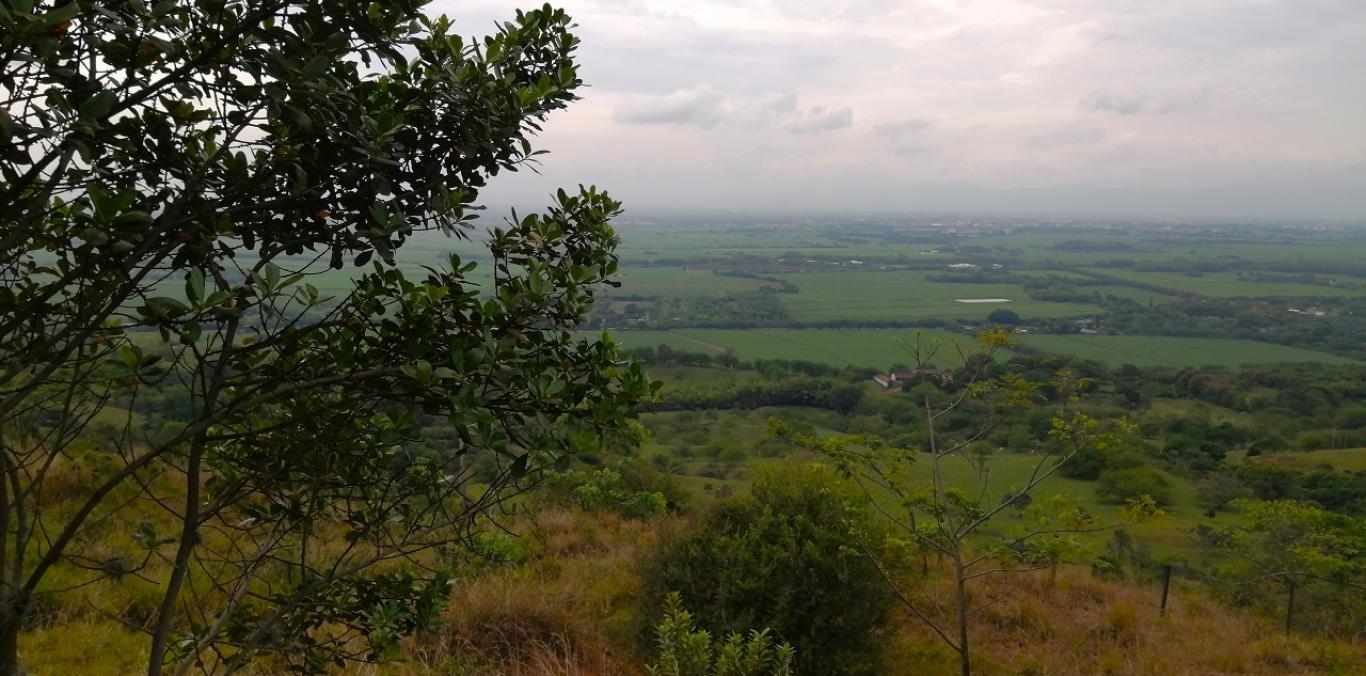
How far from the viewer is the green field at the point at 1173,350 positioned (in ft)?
159

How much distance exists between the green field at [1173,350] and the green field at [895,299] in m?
6.80

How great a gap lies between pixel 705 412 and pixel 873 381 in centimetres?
886

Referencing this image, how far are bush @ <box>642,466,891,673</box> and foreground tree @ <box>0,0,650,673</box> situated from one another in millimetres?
3801

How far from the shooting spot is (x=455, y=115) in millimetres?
2037

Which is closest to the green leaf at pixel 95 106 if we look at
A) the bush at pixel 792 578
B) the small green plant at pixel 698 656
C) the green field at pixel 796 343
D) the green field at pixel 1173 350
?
the small green plant at pixel 698 656

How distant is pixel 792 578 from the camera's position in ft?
19.2

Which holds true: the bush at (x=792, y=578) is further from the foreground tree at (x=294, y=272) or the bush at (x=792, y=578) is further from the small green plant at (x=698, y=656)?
the foreground tree at (x=294, y=272)

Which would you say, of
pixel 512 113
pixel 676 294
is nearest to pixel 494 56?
pixel 512 113

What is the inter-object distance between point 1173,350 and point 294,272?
6354 centimetres

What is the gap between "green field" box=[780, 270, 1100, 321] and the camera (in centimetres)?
6256

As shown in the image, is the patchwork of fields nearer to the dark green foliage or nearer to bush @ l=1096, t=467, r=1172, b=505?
the dark green foliage

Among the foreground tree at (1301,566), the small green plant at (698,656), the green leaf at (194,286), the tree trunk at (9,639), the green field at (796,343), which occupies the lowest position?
the green field at (796,343)

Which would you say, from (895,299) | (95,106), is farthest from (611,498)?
(895,299)

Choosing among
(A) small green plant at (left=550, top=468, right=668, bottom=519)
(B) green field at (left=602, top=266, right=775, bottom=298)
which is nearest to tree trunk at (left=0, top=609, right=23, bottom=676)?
(A) small green plant at (left=550, top=468, right=668, bottom=519)
